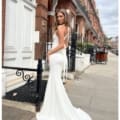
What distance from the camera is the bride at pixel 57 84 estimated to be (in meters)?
4.47

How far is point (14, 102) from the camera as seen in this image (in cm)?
558

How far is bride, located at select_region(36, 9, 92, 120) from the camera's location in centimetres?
447

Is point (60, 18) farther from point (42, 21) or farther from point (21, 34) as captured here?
point (42, 21)

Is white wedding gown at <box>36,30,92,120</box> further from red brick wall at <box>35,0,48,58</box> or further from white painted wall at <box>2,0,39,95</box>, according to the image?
red brick wall at <box>35,0,48,58</box>

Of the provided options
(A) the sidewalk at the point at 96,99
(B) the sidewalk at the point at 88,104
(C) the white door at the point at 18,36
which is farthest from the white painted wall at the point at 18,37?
(A) the sidewalk at the point at 96,99

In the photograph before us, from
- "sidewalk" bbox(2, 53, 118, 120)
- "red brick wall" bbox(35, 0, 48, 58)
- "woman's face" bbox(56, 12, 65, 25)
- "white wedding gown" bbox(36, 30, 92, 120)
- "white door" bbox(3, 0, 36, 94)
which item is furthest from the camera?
"red brick wall" bbox(35, 0, 48, 58)

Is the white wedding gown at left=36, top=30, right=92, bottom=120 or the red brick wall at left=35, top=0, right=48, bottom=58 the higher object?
the red brick wall at left=35, top=0, right=48, bottom=58

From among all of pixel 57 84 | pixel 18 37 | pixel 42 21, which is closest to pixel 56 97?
pixel 57 84

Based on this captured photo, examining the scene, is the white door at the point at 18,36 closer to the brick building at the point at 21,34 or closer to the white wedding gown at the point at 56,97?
the brick building at the point at 21,34

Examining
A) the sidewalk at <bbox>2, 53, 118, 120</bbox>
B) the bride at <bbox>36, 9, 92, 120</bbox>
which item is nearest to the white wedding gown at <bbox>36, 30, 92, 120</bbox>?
the bride at <bbox>36, 9, 92, 120</bbox>

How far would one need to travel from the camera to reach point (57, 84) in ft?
15.4

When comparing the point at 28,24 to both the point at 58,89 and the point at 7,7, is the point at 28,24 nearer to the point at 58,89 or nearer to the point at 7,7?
the point at 7,7

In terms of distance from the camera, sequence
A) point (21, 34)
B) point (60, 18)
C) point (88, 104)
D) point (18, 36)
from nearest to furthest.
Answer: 1. point (60, 18)
2. point (88, 104)
3. point (18, 36)
4. point (21, 34)

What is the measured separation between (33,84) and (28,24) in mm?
1958
